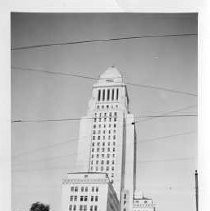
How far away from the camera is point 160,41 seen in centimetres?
336

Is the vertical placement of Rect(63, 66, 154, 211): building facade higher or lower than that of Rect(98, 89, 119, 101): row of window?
lower

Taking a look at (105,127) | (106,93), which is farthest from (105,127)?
(106,93)

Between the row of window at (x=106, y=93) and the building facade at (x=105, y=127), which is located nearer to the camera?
the building facade at (x=105, y=127)

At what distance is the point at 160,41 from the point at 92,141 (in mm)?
1112

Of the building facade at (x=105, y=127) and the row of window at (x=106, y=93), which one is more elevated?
the row of window at (x=106, y=93)

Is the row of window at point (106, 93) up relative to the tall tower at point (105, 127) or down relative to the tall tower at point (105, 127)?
up

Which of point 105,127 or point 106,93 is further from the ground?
point 106,93

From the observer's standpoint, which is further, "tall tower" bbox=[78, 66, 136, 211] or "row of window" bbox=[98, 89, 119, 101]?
"row of window" bbox=[98, 89, 119, 101]

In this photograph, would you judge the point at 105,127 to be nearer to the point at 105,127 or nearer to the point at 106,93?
the point at 105,127

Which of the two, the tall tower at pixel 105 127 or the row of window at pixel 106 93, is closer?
the tall tower at pixel 105 127

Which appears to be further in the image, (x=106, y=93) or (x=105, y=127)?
(x=106, y=93)

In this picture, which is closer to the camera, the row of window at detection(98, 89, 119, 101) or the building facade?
the building facade

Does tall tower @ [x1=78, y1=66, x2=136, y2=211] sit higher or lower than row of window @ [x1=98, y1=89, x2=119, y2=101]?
lower
